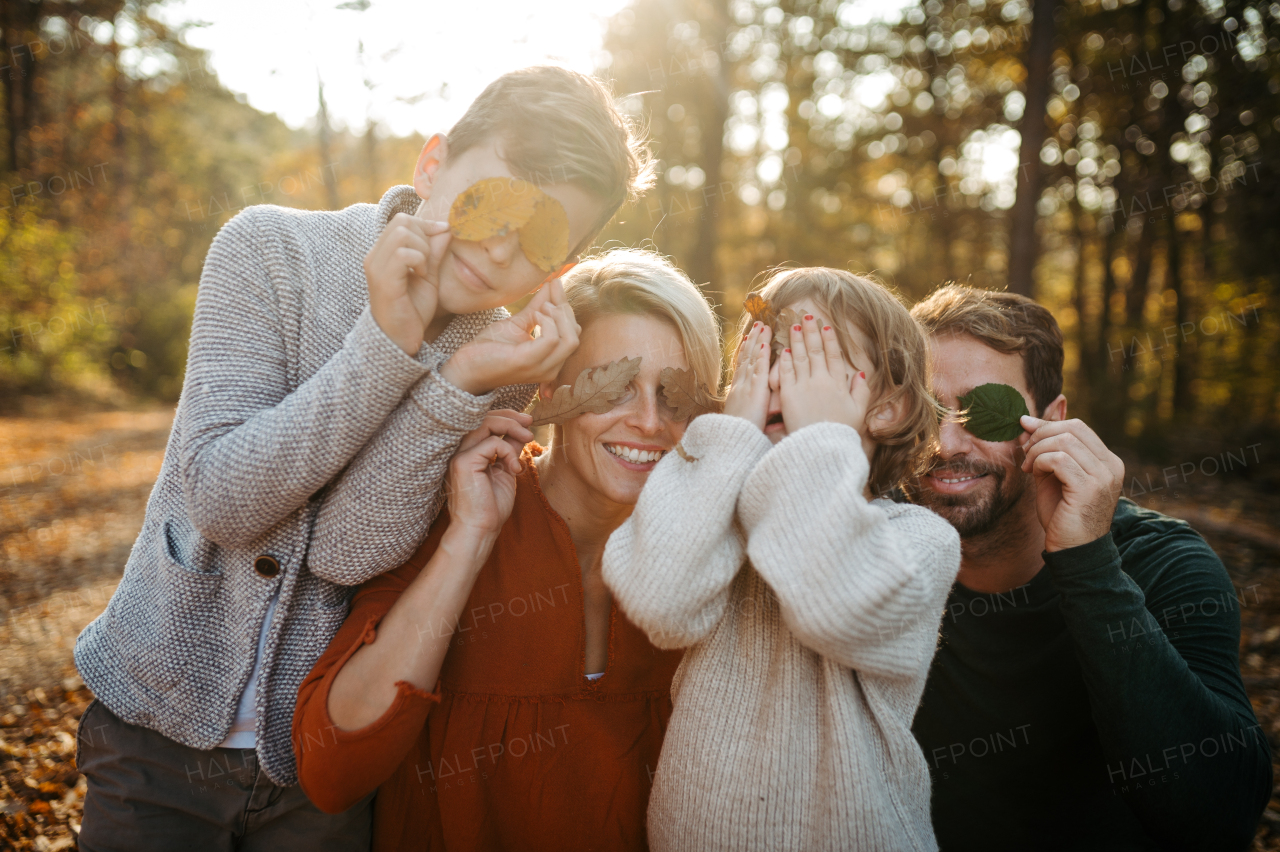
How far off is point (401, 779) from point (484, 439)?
3.47 feet

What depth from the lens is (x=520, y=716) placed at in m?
2.18

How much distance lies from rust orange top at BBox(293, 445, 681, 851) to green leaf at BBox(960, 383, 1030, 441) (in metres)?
1.40

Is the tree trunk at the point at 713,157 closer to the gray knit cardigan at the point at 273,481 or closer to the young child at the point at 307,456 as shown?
the young child at the point at 307,456

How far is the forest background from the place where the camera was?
28.8ft

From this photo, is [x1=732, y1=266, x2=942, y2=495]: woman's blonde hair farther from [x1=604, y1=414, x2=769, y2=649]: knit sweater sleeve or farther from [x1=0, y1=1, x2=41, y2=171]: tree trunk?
[x1=0, y1=1, x2=41, y2=171]: tree trunk

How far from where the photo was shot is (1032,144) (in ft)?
26.4

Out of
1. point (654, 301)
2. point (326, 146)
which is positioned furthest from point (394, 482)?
point (326, 146)

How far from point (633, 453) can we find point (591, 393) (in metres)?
0.23

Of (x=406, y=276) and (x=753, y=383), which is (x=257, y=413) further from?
(x=753, y=383)

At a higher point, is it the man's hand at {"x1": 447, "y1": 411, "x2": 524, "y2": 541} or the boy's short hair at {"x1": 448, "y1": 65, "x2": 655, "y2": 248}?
the boy's short hair at {"x1": 448, "y1": 65, "x2": 655, "y2": 248}

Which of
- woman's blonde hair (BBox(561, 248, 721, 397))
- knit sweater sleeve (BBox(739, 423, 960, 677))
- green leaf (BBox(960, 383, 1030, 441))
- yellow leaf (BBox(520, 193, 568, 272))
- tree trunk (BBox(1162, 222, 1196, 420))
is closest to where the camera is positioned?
knit sweater sleeve (BBox(739, 423, 960, 677))

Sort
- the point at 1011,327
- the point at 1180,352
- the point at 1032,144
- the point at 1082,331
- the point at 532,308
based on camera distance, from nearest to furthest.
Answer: the point at 532,308
the point at 1011,327
the point at 1032,144
the point at 1180,352
the point at 1082,331

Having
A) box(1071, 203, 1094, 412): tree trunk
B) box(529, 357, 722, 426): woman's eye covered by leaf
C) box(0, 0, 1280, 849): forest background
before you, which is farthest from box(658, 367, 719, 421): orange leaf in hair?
box(1071, 203, 1094, 412): tree trunk

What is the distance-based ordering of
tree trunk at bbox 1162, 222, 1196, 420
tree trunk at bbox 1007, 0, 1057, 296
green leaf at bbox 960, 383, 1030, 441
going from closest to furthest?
green leaf at bbox 960, 383, 1030, 441 → tree trunk at bbox 1007, 0, 1057, 296 → tree trunk at bbox 1162, 222, 1196, 420
